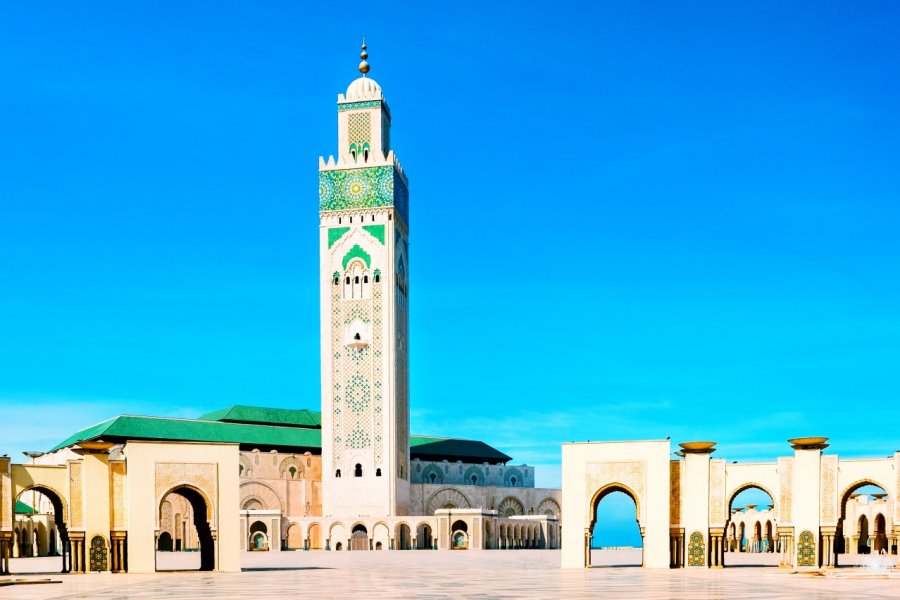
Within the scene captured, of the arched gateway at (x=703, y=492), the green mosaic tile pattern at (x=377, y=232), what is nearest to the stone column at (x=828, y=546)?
the arched gateway at (x=703, y=492)

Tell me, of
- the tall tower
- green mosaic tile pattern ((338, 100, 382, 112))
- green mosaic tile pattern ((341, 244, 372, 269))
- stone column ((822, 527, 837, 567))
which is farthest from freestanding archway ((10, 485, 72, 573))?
green mosaic tile pattern ((338, 100, 382, 112))

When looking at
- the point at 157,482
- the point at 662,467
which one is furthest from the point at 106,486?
the point at 662,467

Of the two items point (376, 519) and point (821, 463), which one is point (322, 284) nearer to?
point (376, 519)

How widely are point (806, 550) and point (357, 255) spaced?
96.2ft

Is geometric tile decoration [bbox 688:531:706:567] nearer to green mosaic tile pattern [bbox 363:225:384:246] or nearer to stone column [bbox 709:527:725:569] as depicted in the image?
stone column [bbox 709:527:725:569]

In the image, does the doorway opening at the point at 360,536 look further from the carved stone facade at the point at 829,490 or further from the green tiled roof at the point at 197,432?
the carved stone facade at the point at 829,490

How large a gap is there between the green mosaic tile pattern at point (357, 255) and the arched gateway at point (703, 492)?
2623 cm

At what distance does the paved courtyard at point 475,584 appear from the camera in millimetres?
14930

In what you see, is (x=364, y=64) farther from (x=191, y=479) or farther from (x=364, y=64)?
(x=191, y=479)

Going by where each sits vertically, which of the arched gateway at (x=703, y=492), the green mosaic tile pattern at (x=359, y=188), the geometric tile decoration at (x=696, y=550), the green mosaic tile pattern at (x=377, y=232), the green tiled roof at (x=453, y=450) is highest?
the green mosaic tile pattern at (x=359, y=188)

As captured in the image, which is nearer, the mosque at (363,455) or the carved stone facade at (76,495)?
the carved stone facade at (76,495)

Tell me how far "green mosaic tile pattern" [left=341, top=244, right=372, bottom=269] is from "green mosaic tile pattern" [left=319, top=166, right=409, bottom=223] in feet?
5.77

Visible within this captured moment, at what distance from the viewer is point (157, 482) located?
74.3 ft

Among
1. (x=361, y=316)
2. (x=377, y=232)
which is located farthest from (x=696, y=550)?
(x=377, y=232)
